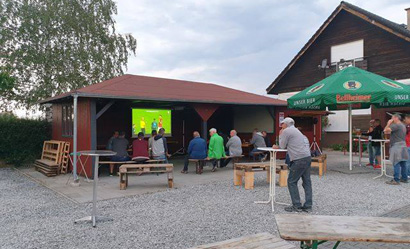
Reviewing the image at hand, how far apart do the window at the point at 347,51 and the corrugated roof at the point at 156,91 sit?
21.0 ft

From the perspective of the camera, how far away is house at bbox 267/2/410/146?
49.0 feet

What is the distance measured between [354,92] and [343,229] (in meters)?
6.70

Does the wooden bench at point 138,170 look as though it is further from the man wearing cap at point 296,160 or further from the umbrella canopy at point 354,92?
the umbrella canopy at point 354,92

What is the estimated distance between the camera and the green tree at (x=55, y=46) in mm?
18609

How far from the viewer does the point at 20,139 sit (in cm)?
1185

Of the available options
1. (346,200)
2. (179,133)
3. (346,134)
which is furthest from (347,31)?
(346,200)

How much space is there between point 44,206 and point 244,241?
4.74 metres

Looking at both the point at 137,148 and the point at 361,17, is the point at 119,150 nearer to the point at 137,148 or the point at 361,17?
A: the point at 137,148

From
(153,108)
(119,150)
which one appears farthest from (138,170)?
(153,108)

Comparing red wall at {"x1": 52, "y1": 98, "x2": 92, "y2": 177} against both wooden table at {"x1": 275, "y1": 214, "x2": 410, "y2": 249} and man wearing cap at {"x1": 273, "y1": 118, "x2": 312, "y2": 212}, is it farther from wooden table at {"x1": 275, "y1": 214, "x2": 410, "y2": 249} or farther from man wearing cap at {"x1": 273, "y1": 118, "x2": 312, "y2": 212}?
wooden table at {"x1": 275, "y1": 214, "x2": 410, "y2": 249}

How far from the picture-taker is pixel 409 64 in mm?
14453

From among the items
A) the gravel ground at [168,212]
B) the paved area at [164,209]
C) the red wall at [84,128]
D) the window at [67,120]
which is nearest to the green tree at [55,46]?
the window at [67,120]

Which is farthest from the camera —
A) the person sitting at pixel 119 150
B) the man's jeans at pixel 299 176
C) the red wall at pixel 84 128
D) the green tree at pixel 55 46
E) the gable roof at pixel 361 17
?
the green tree at pixel 55 46

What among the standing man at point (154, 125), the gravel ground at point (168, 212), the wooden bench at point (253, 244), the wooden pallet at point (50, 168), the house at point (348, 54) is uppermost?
the house at point (348, 54)
